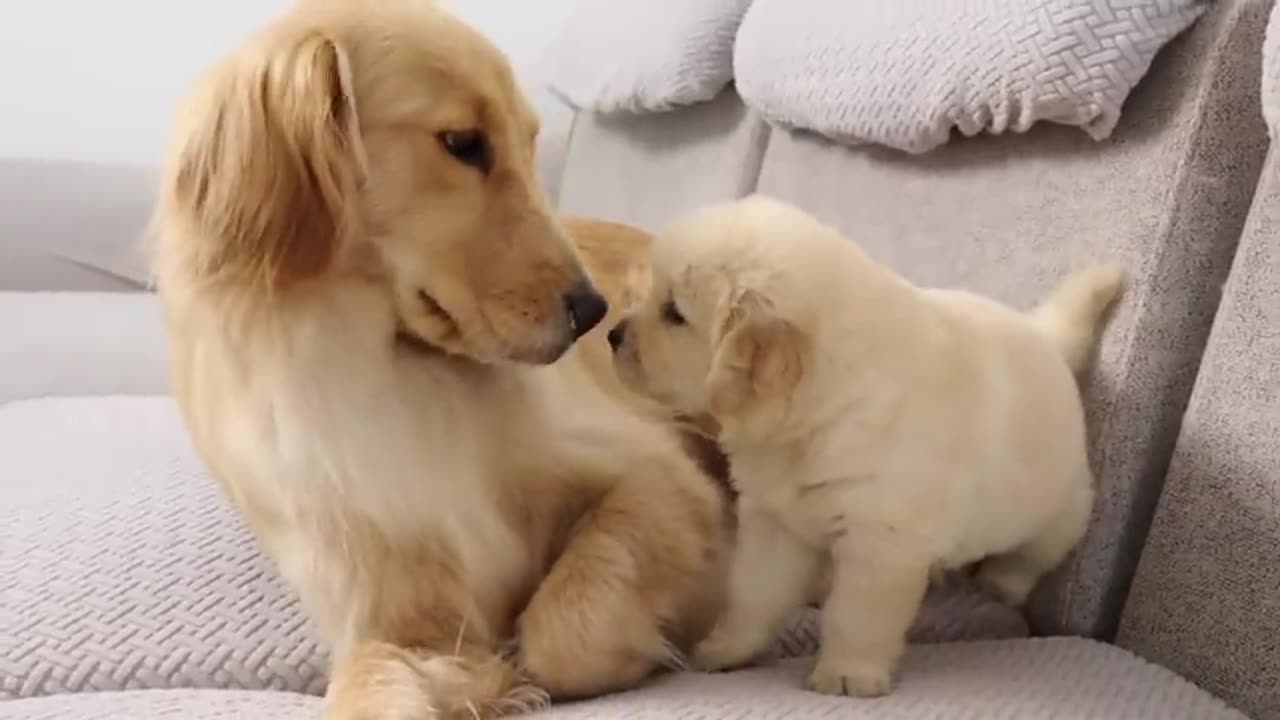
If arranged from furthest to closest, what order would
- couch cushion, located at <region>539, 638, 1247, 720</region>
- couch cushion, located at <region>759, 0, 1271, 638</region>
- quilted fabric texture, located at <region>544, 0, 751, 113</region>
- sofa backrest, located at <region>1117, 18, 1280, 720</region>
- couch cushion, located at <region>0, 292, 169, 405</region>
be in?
quilted fabric texture, located at <region>544, 0, 751, 113</region>
couch cushion, located at <region>0, 292, 169, 405</region>
couch cushion, located at <region>759, 0, 1271, 638</region>
sofa backrest, located at <region>1117, 18, 1280, 720</region>
couch cushion, located at <region>539, 638, 1247, 720</region>

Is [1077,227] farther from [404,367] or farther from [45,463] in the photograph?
[45,463]

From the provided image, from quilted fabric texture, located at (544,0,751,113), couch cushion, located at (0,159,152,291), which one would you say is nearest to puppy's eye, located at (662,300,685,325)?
quilted fabric texture, located at (544,0,751,113)

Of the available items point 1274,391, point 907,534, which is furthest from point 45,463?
point 1274,391

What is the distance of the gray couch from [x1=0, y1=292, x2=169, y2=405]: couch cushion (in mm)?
535

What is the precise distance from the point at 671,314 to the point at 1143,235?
435 mm

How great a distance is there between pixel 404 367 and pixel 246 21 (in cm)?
224

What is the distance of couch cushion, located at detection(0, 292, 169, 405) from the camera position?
2.08 meters

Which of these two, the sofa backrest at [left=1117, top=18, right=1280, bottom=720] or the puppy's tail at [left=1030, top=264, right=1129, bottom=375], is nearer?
the sofa backrest at [left=1117, top=18, right=1280, bottom=720]

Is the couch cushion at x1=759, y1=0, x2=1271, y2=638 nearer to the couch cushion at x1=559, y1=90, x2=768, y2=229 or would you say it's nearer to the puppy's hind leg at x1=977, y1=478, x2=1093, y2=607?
the puppy's hind leg at x1=977, y1=478, x2=1093, y2=607

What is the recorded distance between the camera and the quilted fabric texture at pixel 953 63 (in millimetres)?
1196

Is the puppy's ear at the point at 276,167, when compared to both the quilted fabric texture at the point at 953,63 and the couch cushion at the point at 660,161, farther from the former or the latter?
the couch cushion at the point at 660,161

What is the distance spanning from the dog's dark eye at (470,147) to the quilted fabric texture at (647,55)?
1.15 meters

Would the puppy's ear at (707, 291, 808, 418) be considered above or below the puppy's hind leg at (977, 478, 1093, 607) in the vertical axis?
above

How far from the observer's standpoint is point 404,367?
3.70 feet
